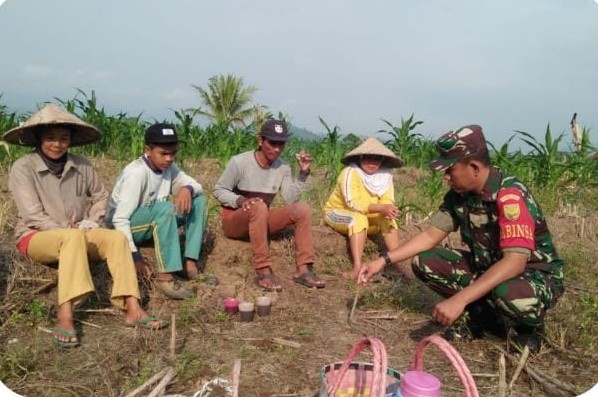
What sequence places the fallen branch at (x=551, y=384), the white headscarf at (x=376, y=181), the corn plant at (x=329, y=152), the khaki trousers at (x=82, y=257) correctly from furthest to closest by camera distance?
the corn plant at (x=329, y=152), the white headscarf at (x=376, y=181), the khaki trousers at (x=82, y=257), the fallen branch at (x=551, y=384)

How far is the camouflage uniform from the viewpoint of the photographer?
2.99 meters

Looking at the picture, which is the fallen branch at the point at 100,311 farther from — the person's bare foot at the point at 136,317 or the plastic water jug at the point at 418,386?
the plastic water jug at the point at 418,386

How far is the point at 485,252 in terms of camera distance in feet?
11.1

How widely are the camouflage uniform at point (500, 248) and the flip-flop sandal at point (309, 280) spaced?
1204mm

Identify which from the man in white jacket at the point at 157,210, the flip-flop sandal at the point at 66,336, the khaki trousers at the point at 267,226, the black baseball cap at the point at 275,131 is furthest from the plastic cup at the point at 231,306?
the black baseball cap at the point at 275,131

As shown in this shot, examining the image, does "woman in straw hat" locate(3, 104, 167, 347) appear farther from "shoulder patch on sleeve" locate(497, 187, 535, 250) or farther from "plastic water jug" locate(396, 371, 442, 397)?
"shoulder patch on sleeve" locate(497, 187, 535, 250)

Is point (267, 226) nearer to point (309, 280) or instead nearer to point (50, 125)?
point (309, 280)

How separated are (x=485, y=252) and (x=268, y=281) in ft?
6.18

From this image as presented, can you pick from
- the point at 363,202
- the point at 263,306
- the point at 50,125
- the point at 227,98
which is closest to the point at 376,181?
the point at 363,202

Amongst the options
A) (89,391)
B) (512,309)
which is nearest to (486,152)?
(512,309)

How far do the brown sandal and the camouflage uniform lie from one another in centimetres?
136

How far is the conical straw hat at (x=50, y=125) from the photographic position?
3.65m

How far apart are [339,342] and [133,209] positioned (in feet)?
6.29

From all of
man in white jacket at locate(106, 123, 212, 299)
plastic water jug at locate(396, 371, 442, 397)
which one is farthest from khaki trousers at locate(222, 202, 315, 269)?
plastic water jug at locate(396, 371, 442, 397)
